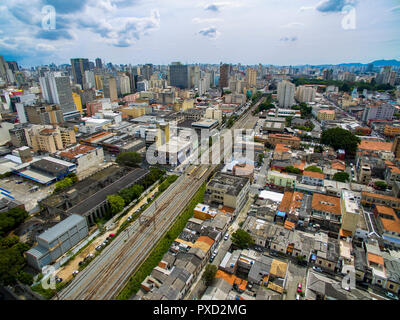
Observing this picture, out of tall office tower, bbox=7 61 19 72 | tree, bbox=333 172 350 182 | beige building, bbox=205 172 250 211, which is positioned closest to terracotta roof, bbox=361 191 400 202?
tree, bbox=333 172 350 182

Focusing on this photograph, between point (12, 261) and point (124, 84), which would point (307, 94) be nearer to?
point (124, 84)

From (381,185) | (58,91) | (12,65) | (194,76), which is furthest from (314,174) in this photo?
(12,65)

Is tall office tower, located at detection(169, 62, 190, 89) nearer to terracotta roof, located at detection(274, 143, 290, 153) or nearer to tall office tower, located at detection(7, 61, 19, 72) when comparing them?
terracotta roof, located at detection(274, 143, 290, 153)

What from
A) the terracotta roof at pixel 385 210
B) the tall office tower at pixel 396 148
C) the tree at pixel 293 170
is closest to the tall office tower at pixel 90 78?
the tree at pixel 293 170
